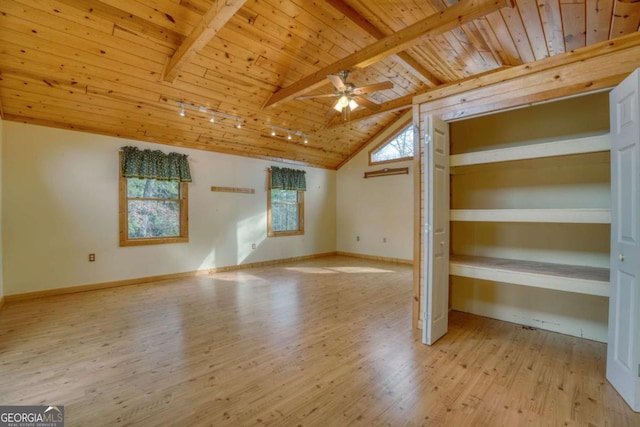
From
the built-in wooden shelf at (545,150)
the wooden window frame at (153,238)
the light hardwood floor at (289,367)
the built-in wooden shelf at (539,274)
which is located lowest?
the light hardwood floor at (289,367)

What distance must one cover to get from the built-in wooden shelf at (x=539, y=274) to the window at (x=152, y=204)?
4.87 metres

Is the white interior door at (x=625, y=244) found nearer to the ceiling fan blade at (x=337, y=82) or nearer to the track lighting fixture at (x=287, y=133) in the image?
the ceiling fan blade at (x=337, y=82)

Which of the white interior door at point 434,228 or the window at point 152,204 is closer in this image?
the white interior door at point 434,228

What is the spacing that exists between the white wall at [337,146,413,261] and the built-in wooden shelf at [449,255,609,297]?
3732 millimetres

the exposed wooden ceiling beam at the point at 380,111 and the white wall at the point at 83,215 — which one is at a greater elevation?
the exposed wooden ceiling beam at the point at 380,111

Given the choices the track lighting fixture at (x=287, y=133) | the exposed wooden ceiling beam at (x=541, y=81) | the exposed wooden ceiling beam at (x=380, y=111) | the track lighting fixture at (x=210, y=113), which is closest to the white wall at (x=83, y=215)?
the track lighting fixture at (x=210, y=113)

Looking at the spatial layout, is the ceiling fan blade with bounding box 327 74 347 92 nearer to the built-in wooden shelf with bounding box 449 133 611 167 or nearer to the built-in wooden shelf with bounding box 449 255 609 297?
the built-in wooden shelf with bounding box 449 133 611 167

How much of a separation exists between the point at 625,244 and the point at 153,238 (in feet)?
Answer: 20.0

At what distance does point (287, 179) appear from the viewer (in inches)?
277

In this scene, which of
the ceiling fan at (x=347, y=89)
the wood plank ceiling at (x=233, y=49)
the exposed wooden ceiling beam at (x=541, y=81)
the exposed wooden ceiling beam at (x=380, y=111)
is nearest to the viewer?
Answer: the exposed wooden ceiling beam at (x=541, y=81)

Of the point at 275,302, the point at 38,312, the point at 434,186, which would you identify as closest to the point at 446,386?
the point at 434,186

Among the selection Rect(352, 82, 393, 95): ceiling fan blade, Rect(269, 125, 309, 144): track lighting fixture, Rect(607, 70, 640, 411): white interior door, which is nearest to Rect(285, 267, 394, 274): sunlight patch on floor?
Rect(269, 125, 309, 144): track lighting fixture

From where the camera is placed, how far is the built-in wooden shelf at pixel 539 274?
7.55 ft

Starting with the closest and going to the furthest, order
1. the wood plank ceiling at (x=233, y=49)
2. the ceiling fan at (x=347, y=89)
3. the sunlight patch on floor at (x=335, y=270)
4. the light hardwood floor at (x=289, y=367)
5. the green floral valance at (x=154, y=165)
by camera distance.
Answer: the light hardwood floor at (x=289, y=367), the wood plank ceiling at (x=233, y=49), the ceiling fan at (x=347, y=89), the green floral valance at (x=154, y=165), the sunlight patch on floor at (x=335, y=270)
